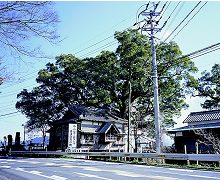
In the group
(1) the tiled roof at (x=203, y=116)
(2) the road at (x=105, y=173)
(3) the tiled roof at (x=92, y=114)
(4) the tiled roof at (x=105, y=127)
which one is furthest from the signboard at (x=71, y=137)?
(1) the tiled roof at (x=203, y=116)

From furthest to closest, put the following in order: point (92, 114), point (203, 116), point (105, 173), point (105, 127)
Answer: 1. point (92, 114)
2. point (105, 127)
3. point (203, 116)
4. point (105, 173)

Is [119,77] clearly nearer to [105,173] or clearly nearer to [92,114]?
[92,114]

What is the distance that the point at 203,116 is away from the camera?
82.3 feet

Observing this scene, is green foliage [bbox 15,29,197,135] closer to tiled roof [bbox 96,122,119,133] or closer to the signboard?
tiled roof [bbox 96,122,119,133]

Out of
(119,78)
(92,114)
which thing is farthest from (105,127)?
(119,78)

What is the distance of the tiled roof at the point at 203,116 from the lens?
78.2 ft

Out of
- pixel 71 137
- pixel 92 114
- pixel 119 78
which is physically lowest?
pixel 71 137

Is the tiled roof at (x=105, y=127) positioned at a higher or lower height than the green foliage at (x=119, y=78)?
lower

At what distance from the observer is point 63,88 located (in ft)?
113

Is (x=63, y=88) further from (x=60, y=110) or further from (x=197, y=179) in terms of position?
(x=197, y=179)

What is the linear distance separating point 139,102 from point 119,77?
7.77 metres

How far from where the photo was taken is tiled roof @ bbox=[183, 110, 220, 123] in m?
23.8

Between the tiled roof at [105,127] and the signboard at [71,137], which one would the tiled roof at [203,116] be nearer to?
the tiled roof at [105,127]

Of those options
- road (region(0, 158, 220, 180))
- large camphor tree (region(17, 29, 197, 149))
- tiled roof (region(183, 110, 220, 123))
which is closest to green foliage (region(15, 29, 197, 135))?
large camphor tree (region(17, 29, 197, 149))
